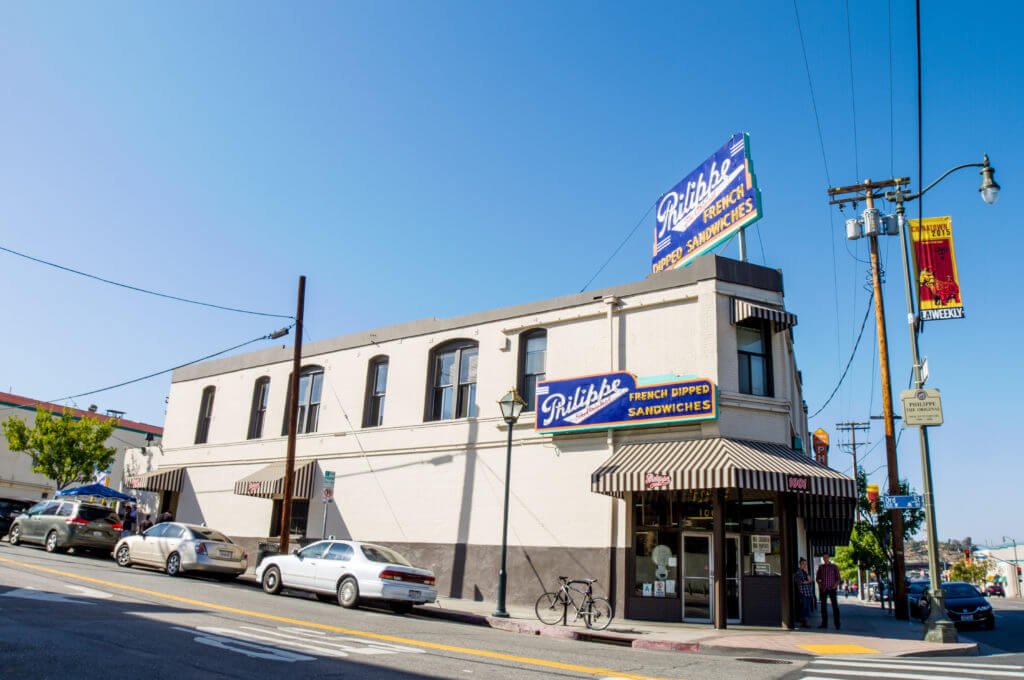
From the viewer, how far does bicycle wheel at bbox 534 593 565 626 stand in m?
15.8

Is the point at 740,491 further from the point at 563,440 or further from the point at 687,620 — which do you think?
the point at 563,440

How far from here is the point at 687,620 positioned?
16953mm

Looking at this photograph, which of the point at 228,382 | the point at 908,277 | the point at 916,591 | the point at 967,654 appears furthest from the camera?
the point at 916,591

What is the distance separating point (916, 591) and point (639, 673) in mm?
28522

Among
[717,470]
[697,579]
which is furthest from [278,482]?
[717,470]

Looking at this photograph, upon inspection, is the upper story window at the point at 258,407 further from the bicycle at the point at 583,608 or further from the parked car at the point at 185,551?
the bicycle at the point at 583,608

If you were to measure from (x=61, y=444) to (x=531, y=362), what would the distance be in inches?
1177

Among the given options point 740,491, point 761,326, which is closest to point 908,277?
point 761,326

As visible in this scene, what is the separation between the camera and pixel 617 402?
1847 cm

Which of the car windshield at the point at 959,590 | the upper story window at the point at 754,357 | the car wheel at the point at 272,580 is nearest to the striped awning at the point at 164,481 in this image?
the car wheel at the point at 272,580

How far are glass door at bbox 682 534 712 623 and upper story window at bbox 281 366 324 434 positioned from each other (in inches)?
561

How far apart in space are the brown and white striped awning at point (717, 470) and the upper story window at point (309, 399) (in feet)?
40.7

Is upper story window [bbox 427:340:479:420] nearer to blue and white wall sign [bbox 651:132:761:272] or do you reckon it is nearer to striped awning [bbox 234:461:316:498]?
striped awning [bbox 234:461:316:498]

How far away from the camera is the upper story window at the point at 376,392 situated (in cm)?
2438
